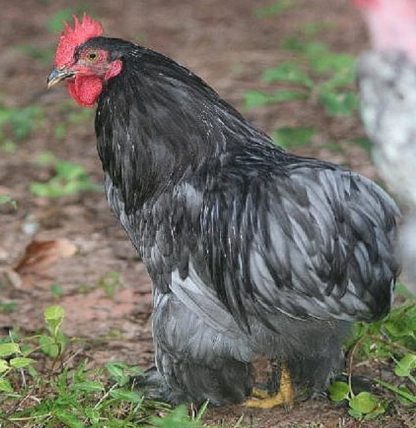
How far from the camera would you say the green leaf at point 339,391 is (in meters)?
3.67

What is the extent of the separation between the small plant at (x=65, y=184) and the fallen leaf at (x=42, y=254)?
0.63 meters

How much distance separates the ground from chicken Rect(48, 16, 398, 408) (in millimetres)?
309

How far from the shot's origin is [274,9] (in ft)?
30.9

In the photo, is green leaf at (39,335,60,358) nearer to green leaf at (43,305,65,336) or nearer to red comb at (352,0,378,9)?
green leaf at (43,305,65,336)

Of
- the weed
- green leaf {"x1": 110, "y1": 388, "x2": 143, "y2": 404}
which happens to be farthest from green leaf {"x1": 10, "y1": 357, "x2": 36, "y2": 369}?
green leaf {"x1": 110, "y1": 388, "x2": 143, "y2": 404}

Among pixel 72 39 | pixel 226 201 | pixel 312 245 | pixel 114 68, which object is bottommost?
pixel 312 245

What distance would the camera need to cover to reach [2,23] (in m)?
9.38

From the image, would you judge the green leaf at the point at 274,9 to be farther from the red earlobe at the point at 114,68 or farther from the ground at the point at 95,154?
the red earlobe at the point at 114,68

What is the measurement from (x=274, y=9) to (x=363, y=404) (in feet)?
21.0

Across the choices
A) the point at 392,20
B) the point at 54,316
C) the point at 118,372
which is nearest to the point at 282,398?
the point at 118,372

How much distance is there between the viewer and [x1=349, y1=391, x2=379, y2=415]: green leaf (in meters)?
3.56

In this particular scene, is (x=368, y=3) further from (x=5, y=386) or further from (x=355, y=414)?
(x=5, y=386)

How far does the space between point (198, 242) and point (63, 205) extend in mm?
2545

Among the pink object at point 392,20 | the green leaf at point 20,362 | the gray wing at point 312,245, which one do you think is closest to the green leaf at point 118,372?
the green leaf at point 20,362
